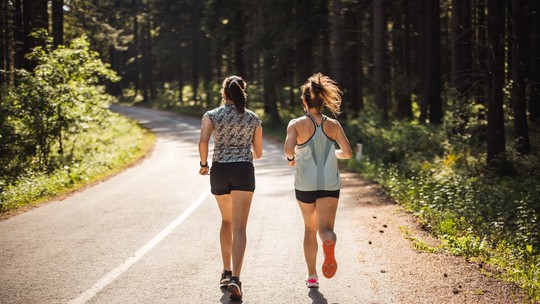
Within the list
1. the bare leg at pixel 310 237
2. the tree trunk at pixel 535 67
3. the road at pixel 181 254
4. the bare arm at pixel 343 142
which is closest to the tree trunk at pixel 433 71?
the tree trunk at pixel 535 67

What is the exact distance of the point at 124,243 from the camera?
802 centimetres

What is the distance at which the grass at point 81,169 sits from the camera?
12484 millimetres

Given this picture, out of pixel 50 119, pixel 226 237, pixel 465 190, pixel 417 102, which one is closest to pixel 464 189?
pixel 465 190

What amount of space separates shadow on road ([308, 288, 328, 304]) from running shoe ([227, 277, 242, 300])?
0.78 metres

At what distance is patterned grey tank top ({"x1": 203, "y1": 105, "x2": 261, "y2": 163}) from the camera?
559cm

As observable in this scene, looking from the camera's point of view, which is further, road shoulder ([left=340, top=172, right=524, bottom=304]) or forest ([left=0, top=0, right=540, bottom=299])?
forest ([left=0, top=0, right=540, bottom=299])

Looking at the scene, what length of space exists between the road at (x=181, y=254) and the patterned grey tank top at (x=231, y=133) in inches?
59.3

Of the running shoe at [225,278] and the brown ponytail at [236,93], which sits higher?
the brown ponytail at [236,93]

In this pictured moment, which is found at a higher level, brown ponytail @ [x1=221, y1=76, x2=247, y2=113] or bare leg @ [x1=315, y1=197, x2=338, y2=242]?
brown ponytail @ [x1=221, y1=76, x2=247, y2=113]

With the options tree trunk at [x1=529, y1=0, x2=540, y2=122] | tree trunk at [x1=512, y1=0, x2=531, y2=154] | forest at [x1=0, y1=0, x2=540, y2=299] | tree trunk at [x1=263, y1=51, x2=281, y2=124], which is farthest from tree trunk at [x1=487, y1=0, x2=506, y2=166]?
tree trunk at [x1=263, y1=51, x2=281, y2=124]

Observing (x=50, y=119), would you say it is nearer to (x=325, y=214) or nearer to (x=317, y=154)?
(x=317, y=154)

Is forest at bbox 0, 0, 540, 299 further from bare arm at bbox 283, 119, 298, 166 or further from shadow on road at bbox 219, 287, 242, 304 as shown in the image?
shadow on road at bbox 219, 287, 242, 304

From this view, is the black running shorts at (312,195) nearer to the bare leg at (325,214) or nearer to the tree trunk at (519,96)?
the bare leg at (325,214)

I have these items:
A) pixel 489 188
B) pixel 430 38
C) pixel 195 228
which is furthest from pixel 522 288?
pixel 430 38
